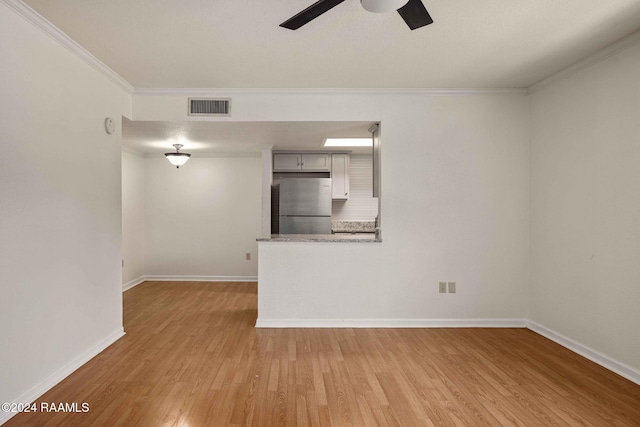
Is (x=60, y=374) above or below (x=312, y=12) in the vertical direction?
below

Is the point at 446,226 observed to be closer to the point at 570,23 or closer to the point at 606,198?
the point at 606,198

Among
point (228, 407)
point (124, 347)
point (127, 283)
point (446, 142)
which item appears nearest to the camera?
point (228, 407)

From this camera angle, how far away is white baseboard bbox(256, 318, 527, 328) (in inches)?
151

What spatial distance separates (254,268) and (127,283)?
6.42 ft

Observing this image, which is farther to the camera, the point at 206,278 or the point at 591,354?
the point at 206,278

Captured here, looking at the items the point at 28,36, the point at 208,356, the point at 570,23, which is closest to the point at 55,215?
the point at 28,36

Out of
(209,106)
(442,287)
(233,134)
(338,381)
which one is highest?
(209,106)

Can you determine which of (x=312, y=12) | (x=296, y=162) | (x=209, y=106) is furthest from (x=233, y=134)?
(x=312, y=12)

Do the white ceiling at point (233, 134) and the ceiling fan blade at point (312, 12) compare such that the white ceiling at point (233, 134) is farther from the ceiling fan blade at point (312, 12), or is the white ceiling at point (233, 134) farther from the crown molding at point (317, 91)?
the ceiling fan blade at point (312, 12)

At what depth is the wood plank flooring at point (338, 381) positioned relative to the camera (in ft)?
7.04

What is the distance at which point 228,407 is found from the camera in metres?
2.25

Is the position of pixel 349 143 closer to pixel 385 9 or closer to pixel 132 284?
pixel 385 9

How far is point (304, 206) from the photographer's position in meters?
5.66

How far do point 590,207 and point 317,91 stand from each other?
2685 millimetres
